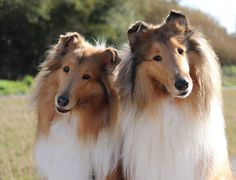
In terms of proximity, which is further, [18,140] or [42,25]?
[42,25]

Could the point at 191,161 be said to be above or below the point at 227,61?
below

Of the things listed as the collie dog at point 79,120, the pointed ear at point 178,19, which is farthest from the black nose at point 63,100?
the pointed ear at point 178,19

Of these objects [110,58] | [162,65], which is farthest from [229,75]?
[162,65]

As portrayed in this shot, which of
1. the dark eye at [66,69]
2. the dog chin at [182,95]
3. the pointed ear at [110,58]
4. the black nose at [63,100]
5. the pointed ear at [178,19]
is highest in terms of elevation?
the pointed ear at [178,19]

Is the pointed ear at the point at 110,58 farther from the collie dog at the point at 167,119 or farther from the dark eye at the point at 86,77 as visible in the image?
the collie dog at the point at 167,119

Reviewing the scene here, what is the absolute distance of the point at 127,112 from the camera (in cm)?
580

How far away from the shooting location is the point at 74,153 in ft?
19.7

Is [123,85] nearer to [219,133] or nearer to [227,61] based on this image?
[219,133]

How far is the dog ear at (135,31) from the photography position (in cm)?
589

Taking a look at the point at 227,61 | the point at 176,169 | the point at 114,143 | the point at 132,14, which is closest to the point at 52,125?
the point at 114,143

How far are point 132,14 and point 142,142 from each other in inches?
1226

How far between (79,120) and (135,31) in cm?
112

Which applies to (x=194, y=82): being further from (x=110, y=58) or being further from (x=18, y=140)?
(x=18, y=140)

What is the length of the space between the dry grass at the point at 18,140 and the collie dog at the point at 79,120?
56 cm
